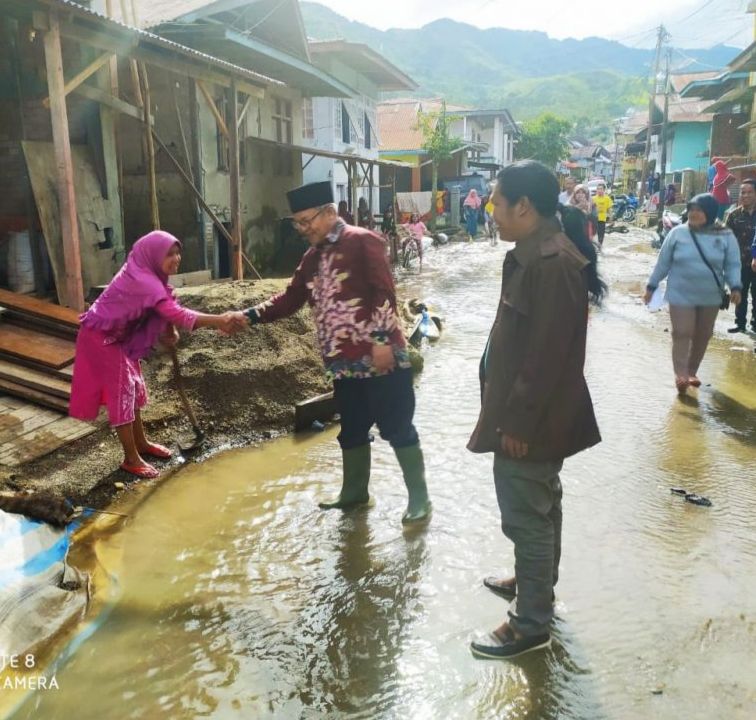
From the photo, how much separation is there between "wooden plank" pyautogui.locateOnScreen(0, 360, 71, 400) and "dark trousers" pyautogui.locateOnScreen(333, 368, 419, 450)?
218 centimetres

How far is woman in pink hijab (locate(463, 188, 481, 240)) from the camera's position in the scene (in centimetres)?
2609

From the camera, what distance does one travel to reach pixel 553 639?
2.78 meters

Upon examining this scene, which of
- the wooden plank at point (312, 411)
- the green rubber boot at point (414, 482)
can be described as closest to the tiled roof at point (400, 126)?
the wooden plank at point (312, 411)

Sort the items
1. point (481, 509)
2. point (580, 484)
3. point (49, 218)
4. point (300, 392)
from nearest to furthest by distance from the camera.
Result: point (481, 509)
point (580, 484)
point (300, 392)
point (49, 218)

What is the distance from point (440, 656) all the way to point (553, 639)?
0.49 metres

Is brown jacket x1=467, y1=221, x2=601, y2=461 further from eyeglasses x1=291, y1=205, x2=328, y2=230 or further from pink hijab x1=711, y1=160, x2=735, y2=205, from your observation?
pink hijab x1=711, y1=160, x2=735, y2=205

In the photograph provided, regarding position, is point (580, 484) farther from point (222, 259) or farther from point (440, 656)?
point (222, 259)

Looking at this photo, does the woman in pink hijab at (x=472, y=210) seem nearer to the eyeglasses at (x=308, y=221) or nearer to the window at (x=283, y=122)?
the window at (x=283, y=122)

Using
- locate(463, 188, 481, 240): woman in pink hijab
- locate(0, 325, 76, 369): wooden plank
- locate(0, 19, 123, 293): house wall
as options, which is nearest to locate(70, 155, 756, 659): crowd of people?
locate(0, 325, 76, 369): wooden plank

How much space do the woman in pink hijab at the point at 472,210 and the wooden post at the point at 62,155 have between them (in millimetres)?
21280

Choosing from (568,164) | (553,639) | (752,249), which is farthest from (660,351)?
(568,164)

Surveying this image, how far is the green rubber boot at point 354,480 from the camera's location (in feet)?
12.8

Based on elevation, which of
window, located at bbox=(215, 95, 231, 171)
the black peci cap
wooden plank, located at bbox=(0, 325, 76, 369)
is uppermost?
window, located at bbox=(215, 95, 231, 171)

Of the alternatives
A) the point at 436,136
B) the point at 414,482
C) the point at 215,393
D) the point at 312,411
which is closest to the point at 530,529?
the point at 414,482
